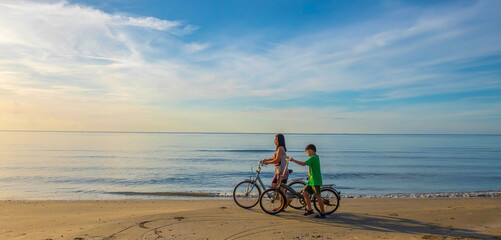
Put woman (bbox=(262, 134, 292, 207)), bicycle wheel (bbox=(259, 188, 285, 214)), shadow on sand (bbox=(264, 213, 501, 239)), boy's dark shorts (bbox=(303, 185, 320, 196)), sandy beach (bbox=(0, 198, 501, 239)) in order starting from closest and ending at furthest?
sandy beach (bbox=(0, 198, 501, 239)), shadow on sand (bbox=(264, 213, 501, 239)), boy's dark shorts (bbox=(303, 185, 320, 196)), woman (bbox=(262, 134, 292, 207)), bicycle wheel (bbox=(259, 188, 285, 214))

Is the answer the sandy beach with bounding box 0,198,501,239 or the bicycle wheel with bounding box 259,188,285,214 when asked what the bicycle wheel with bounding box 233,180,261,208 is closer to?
the sandy beach with bounding box 0,198,501,239

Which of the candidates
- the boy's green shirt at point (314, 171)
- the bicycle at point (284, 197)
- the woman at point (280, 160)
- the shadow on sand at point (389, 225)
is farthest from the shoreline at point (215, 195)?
the boy's green shirt at point (314, 171)

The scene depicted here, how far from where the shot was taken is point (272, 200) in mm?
8867

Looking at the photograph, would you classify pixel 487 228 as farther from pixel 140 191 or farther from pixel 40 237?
pixel 140 191

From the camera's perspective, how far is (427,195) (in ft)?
46.2

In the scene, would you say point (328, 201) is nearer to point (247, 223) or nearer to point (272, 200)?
point (272, 200)

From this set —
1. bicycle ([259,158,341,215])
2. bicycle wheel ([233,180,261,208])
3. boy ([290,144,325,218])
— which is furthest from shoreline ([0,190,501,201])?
boy ([290,144,325,218])

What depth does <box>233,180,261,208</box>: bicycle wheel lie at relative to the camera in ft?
31.3

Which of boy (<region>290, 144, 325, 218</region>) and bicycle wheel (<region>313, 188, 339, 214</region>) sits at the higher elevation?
boy (<region>290, 144, 325, 218</region>)

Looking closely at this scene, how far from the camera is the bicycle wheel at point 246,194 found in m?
9.56

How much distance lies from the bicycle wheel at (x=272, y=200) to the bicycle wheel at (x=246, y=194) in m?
0.60

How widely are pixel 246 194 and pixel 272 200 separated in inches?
40.2

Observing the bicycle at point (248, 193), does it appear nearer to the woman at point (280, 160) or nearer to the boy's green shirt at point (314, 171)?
the woman at point (280, 160)

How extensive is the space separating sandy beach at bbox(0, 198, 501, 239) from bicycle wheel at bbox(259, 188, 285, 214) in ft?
0.65
